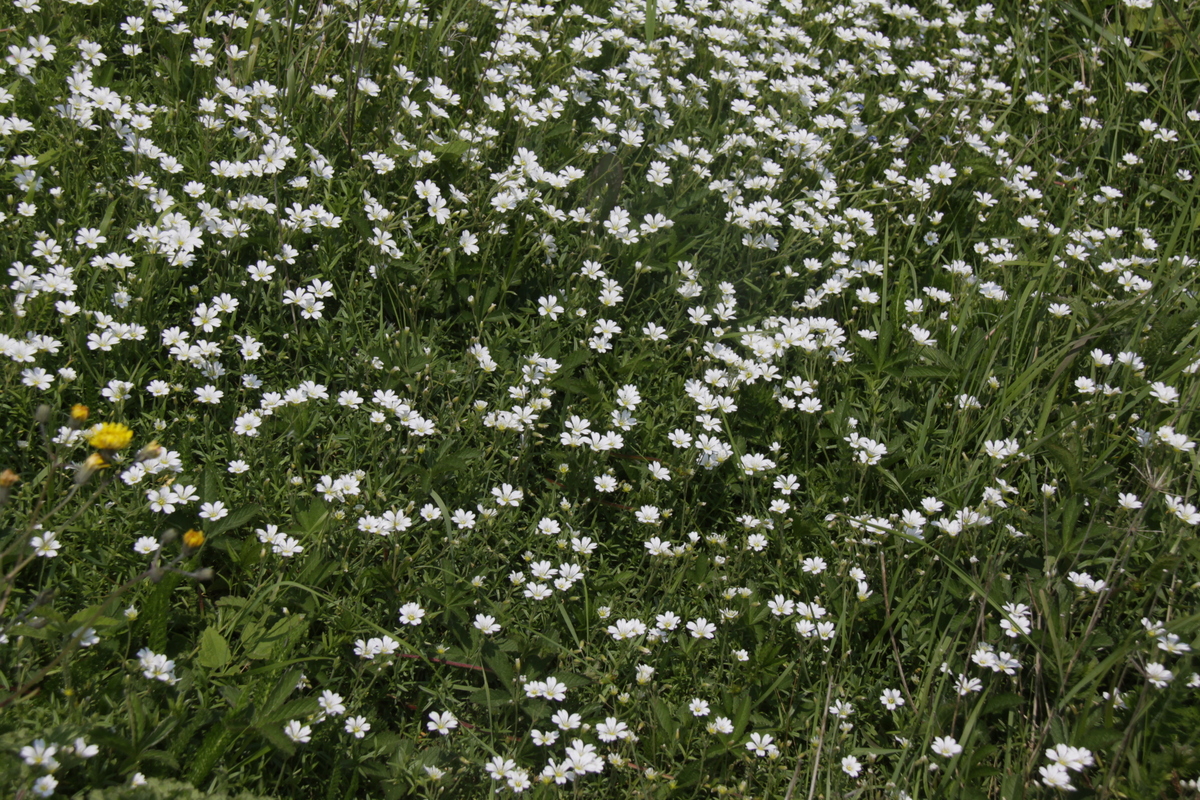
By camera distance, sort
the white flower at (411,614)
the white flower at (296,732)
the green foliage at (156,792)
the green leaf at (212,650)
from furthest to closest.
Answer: the white flower at (411,614)
the green leaf at (212,650)
the white flower at (296,732)
the green foliage at (156,792)

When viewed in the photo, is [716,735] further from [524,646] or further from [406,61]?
[406,61]

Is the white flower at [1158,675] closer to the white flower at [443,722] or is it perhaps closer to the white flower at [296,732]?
the white flower at [443,722]

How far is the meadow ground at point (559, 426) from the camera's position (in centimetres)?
271

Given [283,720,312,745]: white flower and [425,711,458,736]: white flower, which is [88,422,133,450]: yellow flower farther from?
[425,711,458,736]: white flower

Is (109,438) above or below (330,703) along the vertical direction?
above

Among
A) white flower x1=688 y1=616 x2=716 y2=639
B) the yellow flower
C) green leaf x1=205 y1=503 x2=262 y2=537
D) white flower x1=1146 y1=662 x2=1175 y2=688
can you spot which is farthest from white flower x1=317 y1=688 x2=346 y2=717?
white flower x1=1146 y1=662 x2=1175 y2=688

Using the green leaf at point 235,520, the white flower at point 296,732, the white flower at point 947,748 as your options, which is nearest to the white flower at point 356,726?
the white flower at point 296,732

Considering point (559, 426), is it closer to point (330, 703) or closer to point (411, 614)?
point (411, 614)

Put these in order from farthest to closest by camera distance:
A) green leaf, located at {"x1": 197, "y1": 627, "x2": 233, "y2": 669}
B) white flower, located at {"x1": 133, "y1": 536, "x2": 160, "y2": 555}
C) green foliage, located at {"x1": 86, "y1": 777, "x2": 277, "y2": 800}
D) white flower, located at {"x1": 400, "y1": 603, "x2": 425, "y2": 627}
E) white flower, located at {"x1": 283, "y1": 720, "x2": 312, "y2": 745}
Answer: white flower, located at {"x1": 400, "y1": 603, "x2": 425, "y2": 627} → white flower, located at {"x1": 133, "y1": 536, "x2": 160, "y2": 555} → green leaf, located at {"x1": 197, "y1": 627, "x2": 233, "y2": 669} → white flower, located at {"x1": 283, "y1": 720, "x2": 312, "y2": 745} → green foliage, located at {"x1": 86, "y1": 777, "x2": 277, "y2": 800}

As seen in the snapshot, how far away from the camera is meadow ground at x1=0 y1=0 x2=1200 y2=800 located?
8.88 ft

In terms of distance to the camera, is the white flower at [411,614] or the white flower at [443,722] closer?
the white flower at [443,722]

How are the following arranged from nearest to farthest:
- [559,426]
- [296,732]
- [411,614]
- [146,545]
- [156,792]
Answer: [156,792] < [296,732] < [146,545] < [411,614] < [559,426]

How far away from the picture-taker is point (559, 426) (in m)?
3.59

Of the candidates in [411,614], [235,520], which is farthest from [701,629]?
[235,520]
